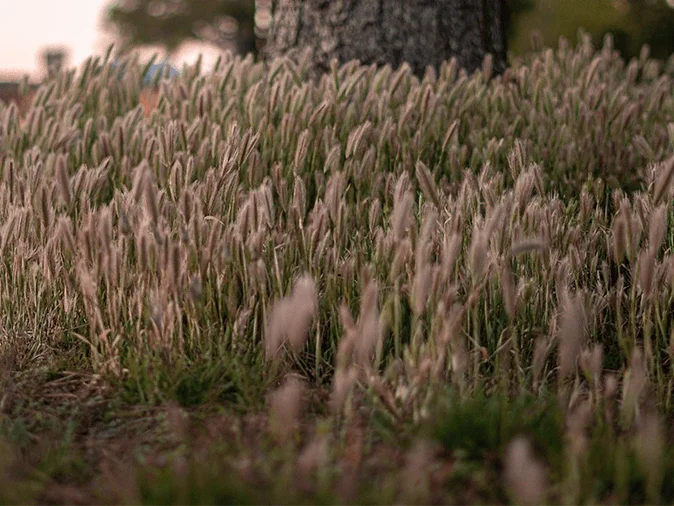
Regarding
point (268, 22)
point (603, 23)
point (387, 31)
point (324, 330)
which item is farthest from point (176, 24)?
point (324, 330)

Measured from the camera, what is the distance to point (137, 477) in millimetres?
1592

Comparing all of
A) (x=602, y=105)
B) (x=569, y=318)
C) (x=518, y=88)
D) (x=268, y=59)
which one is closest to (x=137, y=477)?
(x=569, y=318)

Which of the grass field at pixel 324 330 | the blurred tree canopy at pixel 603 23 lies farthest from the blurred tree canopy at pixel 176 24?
the grass field at pixel 324 330

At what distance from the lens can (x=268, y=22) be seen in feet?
29.3

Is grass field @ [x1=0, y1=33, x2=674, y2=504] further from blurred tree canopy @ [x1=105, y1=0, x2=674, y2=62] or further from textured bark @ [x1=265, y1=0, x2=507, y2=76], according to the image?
blurred tree canopy @ [x1=105, y1=0, x2=674, y2=62]

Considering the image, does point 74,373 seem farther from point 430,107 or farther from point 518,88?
point 518,88

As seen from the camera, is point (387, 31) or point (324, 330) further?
point (387, 31)

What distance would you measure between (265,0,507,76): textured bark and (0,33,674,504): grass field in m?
1.04

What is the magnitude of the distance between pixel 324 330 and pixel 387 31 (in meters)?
2.73

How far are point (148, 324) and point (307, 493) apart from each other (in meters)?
0.86

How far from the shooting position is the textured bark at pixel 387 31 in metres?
4.85

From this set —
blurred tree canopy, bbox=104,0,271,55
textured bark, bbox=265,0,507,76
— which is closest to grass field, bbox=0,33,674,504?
textured bark, bbox=265,0,507,76

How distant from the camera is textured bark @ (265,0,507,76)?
4.85 metres

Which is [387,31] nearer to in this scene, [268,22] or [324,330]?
[324,330]
